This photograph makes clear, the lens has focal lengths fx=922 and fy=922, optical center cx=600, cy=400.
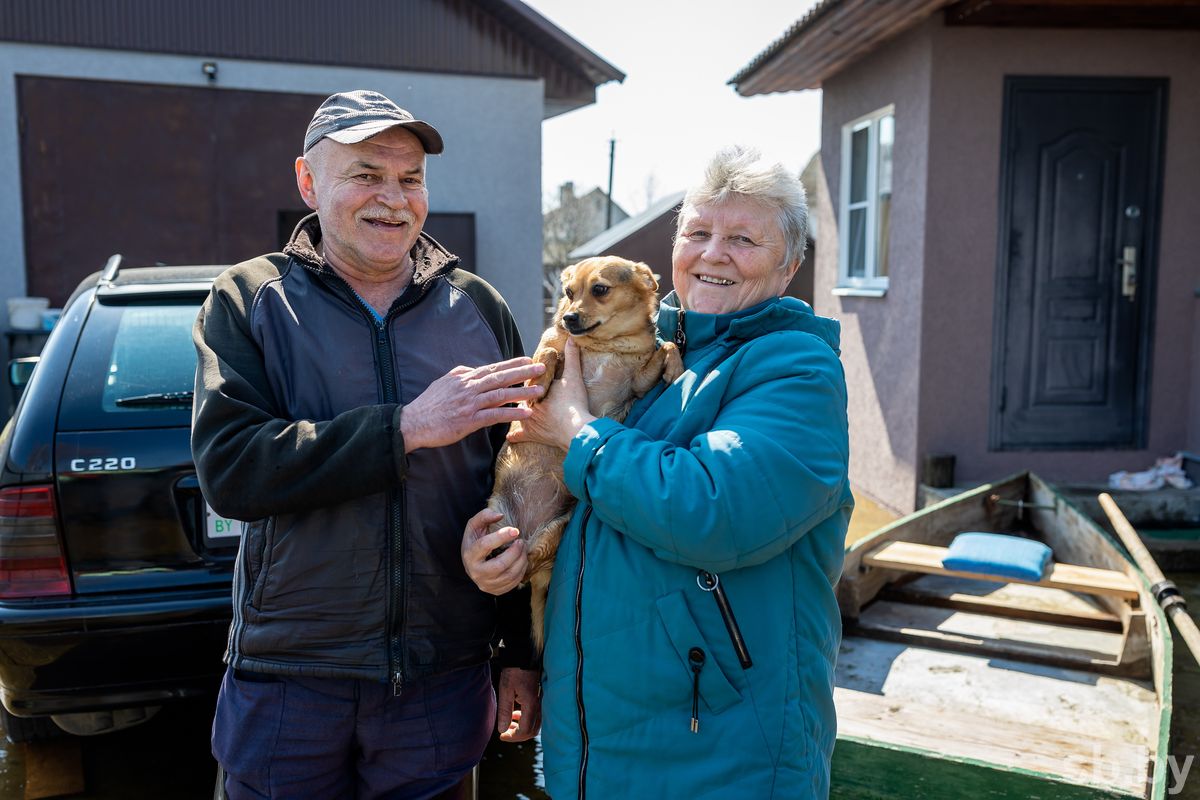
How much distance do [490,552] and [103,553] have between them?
1.73 metres

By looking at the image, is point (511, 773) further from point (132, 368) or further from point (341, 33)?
point (341, 33)

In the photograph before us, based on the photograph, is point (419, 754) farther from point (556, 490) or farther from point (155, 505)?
point (155, 505)

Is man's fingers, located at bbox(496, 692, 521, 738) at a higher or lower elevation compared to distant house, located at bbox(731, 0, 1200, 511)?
lower

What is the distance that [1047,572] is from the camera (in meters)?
4.43

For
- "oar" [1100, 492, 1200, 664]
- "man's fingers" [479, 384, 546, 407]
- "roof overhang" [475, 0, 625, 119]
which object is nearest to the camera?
"man's fingers" [479, 384, 546, 407]

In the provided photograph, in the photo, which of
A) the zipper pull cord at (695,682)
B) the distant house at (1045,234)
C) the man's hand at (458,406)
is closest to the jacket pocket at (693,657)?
the zipper pull cord at (695,682)

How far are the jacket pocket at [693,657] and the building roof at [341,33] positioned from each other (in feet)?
36.9

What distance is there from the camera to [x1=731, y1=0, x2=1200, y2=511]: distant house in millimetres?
7082

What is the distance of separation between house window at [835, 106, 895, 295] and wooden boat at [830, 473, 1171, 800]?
3.26 m

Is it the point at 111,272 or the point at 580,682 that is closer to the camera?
the point at 580,682

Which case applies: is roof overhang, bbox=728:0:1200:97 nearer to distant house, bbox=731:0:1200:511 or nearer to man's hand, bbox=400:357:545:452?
distant house, bbox=731:0:1200:511

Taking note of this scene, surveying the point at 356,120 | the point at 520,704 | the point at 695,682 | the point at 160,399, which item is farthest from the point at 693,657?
the point at 160,399

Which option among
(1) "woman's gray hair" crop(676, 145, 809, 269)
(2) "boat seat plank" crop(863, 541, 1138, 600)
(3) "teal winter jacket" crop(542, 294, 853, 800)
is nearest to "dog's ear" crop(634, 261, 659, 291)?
(1) "woman's gray hair" crop(676, 145, 809, 269)

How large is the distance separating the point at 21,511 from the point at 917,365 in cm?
631
